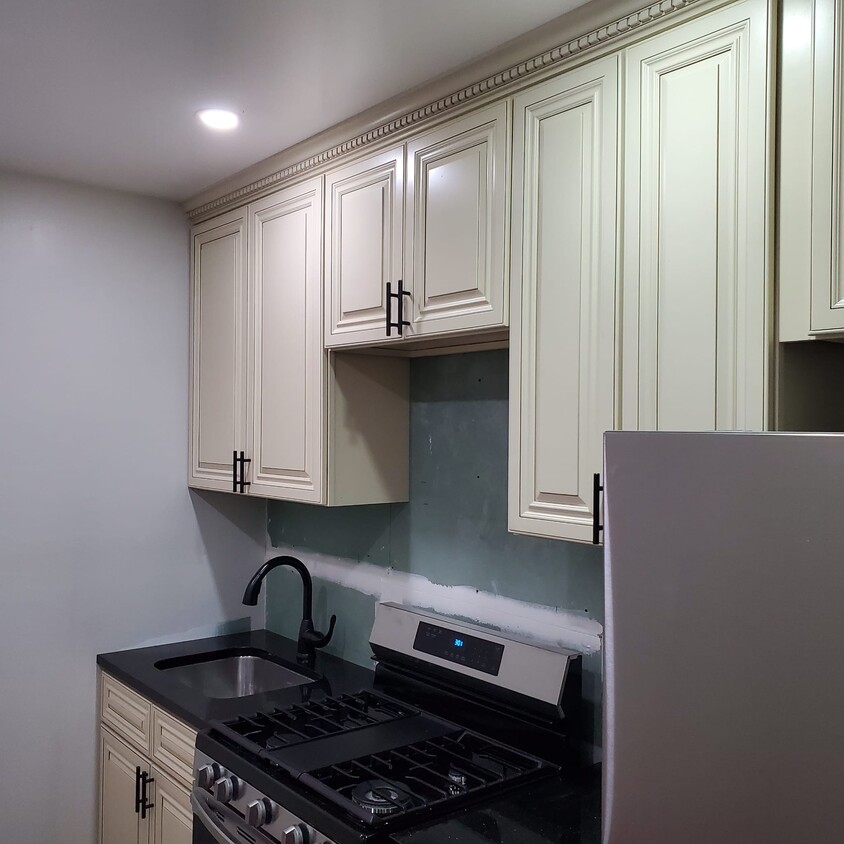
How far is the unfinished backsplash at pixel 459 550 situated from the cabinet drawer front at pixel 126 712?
63 cm

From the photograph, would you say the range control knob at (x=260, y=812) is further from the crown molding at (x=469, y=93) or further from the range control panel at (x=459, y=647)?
the crown molding at (x=469, y=93)

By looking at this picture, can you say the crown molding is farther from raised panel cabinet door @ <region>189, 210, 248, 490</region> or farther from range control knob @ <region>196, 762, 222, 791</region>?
range control knob @ <region>196, 762, 222, 791</region>

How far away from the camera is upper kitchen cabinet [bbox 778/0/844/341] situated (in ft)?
3.84

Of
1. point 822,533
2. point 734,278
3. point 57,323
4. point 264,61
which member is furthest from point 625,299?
point 57,323

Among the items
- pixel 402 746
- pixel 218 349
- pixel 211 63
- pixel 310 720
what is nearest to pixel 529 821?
pixel 402 746

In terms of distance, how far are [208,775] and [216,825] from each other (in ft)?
0.39

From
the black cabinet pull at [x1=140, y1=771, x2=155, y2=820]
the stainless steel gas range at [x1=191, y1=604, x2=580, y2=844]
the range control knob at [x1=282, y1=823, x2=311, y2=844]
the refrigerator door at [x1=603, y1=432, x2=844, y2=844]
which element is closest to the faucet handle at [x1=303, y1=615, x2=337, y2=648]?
the stainless steel gas range at [x1=191, y1=604, x2=580, y2=844]

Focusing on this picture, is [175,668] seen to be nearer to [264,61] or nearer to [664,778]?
[264,61]

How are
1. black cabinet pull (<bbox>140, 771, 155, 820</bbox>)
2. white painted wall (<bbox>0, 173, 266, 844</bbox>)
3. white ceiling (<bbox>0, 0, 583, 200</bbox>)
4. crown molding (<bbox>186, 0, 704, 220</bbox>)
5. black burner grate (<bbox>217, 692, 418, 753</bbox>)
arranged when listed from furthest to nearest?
white painted wall (<bbox>0, 173, 266, 844</bbox>) < black cabinet pull (<bbox>140, 771, 155, 820</bbox>) < black burner grate (<bbox>217, 692, 418, 753</bbox>) < white ceiling (<bbox>0, 0, 583, 200</bbox>) < crown molding (<bbox>186, 0, 704, 220</bbox>)

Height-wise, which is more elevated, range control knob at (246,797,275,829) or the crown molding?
the crown molding

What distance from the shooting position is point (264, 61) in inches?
69.5

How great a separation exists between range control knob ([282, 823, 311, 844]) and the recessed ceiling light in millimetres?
1661

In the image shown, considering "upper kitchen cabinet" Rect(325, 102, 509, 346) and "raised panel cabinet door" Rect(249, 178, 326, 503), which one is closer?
"upper kitchen cabinet" Rect(325, 102, 509, 346)

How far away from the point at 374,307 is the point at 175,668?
1481mm
